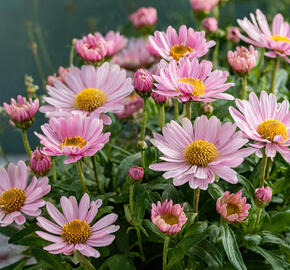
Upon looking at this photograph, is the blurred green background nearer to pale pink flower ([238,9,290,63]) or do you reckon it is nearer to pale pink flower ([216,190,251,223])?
pale pink flower ([238,9,290,63])

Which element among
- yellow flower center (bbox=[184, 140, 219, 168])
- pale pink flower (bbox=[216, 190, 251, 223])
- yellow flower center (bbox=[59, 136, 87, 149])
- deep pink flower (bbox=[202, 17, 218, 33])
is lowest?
pale pink flower (bbox=[216, 190, 251, 223])

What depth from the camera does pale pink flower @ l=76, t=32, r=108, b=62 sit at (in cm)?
63

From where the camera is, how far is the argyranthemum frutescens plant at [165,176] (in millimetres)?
472

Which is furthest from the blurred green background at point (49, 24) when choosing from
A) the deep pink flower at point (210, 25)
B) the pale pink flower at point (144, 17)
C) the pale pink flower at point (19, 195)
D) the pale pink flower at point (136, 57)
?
the pale pink flower at point (19, 195)

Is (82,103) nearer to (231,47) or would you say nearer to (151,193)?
(151,193)

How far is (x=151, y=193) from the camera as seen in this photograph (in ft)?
1.77

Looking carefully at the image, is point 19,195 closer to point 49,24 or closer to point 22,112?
point 22,112

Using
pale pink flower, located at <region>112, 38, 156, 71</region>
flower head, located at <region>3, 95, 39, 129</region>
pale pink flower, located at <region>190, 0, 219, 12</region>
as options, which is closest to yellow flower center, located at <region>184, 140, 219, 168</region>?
flower head, located at <region>3, 95, 39, 129</region>

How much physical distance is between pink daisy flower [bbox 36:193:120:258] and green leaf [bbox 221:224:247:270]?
12 cm

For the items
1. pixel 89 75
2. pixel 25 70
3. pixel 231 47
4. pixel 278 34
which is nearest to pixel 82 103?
pixel 89 75

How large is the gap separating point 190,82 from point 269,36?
21cm

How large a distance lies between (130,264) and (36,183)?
14cm

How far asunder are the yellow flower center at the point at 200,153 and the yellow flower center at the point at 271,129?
0.17 ft

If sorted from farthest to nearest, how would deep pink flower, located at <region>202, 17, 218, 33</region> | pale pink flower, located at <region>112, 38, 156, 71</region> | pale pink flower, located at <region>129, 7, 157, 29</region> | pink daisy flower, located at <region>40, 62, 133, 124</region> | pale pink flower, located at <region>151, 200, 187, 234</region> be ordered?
pale pink flower, located at <region>112, 38, 156, 71</region> < pale pink flower, located at <region>129, 7, 157, 29</region> < deep pink flower, located at <region>202, 17, 218, 33</region> < pink daisy flower, located at <region>40, 62, 133, 124</region> < pale pink flower, located at <region>151, 200, 187, 234</region>
